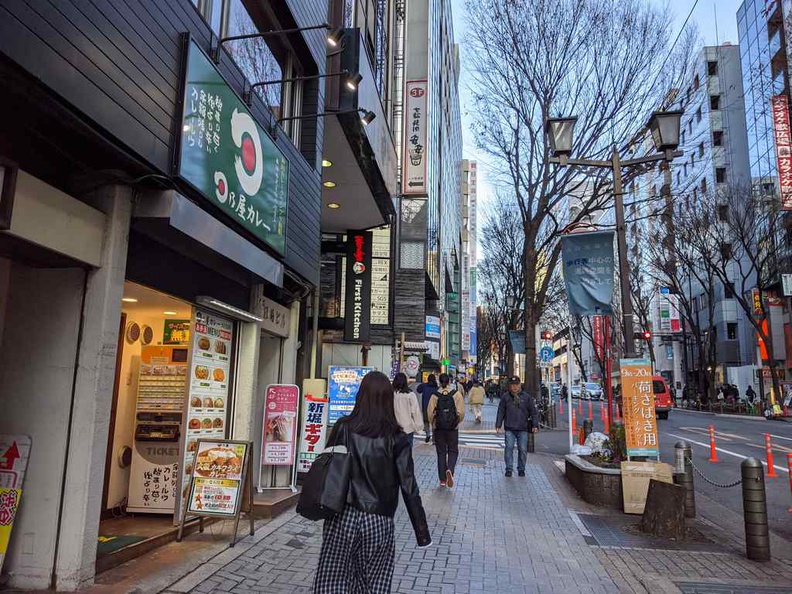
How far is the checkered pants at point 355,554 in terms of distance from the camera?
11.1 ft

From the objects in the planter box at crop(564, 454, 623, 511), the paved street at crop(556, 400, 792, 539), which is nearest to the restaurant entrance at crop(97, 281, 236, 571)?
the planter box at crop(564, 454, 623, 511)

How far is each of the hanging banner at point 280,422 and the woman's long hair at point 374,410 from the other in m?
5.09

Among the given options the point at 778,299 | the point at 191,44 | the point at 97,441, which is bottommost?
the point at 97,441

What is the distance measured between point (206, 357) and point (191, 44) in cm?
345

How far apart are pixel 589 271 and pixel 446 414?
3634 mm

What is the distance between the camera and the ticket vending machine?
7.18 meters

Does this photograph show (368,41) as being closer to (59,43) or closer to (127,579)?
(59,43)

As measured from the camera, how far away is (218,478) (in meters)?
6.22

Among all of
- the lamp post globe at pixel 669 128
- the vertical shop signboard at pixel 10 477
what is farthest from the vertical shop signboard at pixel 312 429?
the lamp post globe at pixel 669 128

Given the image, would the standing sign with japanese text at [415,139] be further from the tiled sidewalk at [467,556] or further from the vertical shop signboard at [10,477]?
the vertical shop signboard at [10,477]

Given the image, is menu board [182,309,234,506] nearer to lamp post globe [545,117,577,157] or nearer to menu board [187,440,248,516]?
menu board [187,440,248,516]

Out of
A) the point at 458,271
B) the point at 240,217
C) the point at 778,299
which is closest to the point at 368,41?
the point at 240,217

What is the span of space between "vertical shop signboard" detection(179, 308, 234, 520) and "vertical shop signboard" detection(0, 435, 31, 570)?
1.94 metres

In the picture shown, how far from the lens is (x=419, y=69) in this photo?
31125mm
